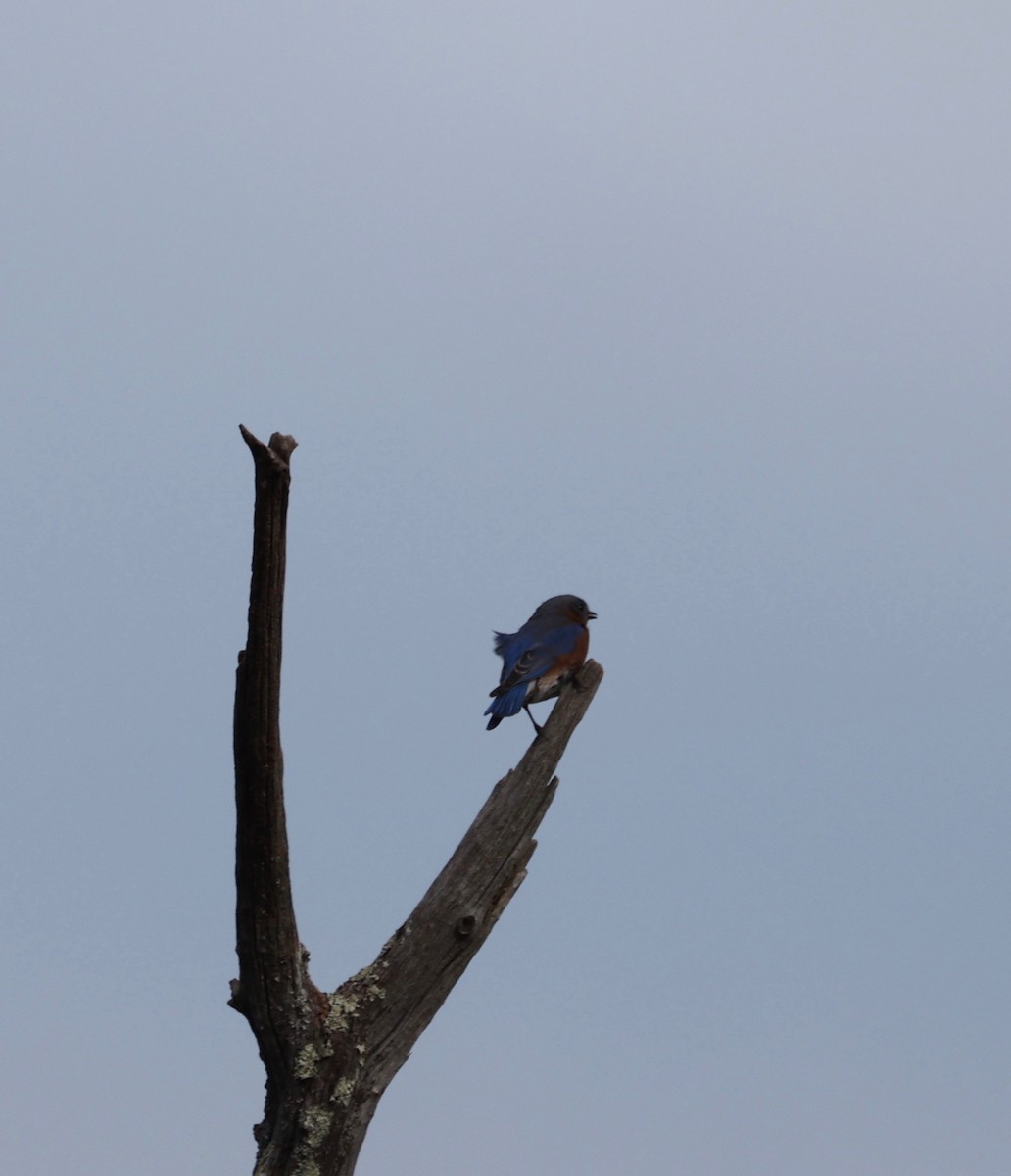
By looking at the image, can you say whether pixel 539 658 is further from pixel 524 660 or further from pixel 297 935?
pixel 297 935

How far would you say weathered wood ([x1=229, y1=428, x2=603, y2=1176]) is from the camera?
601cm

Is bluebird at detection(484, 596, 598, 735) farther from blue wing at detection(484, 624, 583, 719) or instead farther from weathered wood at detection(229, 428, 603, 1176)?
weathered wood at detection(229, 428, 603, 1176)

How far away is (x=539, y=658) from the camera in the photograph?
800cm

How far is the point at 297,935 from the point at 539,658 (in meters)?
2.22

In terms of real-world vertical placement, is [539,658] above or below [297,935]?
above

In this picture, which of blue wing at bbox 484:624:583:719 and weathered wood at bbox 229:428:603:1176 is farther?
blue wing at bbox 484:624:583:719

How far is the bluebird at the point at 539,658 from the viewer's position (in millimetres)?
7875

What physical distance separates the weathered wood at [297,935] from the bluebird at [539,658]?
0.34 m

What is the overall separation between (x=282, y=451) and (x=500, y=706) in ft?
8.39

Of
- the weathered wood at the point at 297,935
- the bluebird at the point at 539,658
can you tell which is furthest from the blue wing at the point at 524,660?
the weathered wood at the point at 297,935

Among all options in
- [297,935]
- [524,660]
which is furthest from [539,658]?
[297,935]

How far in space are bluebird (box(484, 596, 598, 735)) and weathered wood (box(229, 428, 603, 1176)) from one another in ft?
1.12

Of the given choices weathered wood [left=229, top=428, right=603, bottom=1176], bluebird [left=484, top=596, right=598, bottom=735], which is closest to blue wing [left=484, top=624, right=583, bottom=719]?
bluebird [left=484, top=596, right=598, bottom=735]

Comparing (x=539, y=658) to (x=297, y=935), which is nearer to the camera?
(x=297, y=935)
